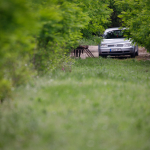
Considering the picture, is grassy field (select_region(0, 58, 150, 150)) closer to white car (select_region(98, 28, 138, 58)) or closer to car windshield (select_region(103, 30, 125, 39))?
white car (select_region(98, 28, 138, 58))

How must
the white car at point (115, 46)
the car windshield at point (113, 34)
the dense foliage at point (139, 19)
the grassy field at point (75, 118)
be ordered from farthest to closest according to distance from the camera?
the car windshield at point (113, 34) < the white car at point (115, 46) < the dense foliage at point (139, 19) < the grassy field at point (75, 118)

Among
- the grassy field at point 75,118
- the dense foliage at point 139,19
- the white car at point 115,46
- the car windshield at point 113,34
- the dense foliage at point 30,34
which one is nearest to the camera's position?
the dense foliage at point 30,34

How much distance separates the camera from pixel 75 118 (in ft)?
13.8

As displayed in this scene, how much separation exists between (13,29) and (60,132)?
170 centimetres

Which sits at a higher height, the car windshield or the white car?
the car windshield

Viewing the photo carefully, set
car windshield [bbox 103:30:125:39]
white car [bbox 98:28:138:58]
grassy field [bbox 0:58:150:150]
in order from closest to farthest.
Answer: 1. grassy field [bbox 0:58:150:150]
2. white car [bbox 98:28:138:58]
3. car windshield [bbox 103:30:125:39]

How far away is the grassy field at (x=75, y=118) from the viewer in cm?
352

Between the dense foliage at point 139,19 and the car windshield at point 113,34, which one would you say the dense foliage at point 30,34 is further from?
the car windshield at point 113,34

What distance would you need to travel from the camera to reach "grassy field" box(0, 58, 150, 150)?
352 centimetres

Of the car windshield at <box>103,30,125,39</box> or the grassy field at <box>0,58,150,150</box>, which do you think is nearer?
the grassy field at <box>0,58,150,150</box>

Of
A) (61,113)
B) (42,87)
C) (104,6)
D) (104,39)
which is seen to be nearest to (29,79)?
(42,87)

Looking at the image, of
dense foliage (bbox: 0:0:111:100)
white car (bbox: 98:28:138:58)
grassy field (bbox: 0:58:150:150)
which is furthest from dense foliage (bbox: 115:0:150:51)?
grassy field (bbox: 0:58:150:150)

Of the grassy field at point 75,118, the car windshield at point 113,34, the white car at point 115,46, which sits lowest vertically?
the grassy field at point 75,118

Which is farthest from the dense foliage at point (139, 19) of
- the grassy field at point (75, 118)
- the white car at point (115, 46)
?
the grassy field at point (75, 118)
